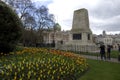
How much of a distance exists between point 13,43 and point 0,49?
1021mm

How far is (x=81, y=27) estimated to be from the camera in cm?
3497

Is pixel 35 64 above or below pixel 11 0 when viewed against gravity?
below

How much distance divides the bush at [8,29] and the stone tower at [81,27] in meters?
21.4

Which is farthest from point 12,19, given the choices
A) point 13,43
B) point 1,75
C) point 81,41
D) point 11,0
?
point 11,0

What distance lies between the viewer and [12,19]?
46.4 feet

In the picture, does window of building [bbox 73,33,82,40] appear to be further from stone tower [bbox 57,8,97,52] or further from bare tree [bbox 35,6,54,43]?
bare tree [bbox 35,6,54,43]

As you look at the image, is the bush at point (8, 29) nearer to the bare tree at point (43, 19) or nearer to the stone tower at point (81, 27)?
the stone tower at point (81, 27)

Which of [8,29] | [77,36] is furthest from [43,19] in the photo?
[8,29]

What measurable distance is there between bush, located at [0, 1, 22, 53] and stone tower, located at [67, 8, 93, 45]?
70.4 ft

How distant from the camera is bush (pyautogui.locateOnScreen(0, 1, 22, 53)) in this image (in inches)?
536

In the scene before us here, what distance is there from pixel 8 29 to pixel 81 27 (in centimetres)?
2235

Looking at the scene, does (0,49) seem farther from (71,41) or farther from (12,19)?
(71,41)

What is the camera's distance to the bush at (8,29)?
13.6 meters

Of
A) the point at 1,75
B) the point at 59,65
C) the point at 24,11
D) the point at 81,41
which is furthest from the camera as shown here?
the point at 24,11
